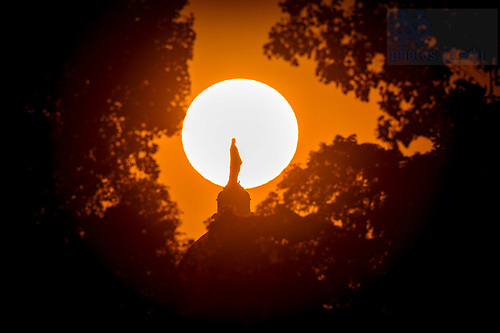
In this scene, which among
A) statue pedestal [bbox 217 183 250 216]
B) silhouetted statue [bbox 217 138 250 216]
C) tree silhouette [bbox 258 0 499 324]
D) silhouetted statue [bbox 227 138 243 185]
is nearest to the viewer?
tree silhouette [bbox 258 0 499 324]

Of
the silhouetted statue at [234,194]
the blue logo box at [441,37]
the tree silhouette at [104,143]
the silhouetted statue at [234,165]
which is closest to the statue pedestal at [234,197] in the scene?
the silhouetted statue at [234,194]

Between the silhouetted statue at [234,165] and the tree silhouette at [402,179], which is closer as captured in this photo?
the tree silhouette at [402,179]

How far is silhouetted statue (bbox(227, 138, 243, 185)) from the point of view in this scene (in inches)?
1450

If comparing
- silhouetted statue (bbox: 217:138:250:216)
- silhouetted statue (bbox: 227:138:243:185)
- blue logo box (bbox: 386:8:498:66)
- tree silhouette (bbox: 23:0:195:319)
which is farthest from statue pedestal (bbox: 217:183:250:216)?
blue logo box (bbox: 386:8:498:66)

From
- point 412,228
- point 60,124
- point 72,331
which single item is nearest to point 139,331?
point 72,331

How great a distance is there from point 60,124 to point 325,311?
866 centimetres

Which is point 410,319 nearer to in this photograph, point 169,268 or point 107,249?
point 169,268

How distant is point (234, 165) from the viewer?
4197cm

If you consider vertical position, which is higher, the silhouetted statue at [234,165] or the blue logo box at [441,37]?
the silhouetted statue at [234,165]

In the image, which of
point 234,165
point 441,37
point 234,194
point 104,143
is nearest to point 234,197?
point 234,194

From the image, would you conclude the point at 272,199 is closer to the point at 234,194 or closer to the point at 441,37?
the point at 441,37

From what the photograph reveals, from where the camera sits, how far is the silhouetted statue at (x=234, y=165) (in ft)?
121

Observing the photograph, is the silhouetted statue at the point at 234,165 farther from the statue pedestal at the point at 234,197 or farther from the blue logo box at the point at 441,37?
the blue logo box at the point at 441,37

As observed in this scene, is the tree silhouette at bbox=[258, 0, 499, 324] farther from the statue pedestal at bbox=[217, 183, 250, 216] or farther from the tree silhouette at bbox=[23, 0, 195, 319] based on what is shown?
the statue pedestal at bbox=[217, 183, 250, 216]
